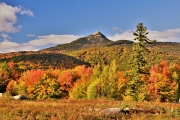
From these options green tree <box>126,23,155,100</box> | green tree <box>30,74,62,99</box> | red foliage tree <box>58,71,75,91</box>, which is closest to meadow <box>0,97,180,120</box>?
green tree <box>126,23,155,100</box>

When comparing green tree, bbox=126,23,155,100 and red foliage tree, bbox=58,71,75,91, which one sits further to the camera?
red foliage tree, bbox=58,71,75,91

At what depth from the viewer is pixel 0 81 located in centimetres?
10162

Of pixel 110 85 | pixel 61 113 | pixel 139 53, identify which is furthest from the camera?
pixel 110 85

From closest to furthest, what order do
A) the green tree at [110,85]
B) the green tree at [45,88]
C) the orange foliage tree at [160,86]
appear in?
the orange foliage tree at [160,86] → the green tree at [110,85] → the green tree at [45,88]

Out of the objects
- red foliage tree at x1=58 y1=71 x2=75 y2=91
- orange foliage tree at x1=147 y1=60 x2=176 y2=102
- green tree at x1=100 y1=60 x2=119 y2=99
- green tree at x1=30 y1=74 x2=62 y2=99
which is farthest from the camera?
red foliage tree at x1=58 y1=71 x2=75 y2=91

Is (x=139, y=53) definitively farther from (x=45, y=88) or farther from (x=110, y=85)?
(x=45, y=88)

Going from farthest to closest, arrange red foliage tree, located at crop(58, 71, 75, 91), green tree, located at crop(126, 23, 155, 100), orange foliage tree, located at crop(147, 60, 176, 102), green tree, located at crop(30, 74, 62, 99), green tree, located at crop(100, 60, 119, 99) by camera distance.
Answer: red foliage tree, located at crop(58, 71, 75, 91) → green tree, located at crop(30, 74, 62, 99) → green tree, located at crop(100, 60, 119, 99) → orange foliage tree, located at crop(147, 60, 176, 102) → green tree, located at crop(126, 23, 155, 100)

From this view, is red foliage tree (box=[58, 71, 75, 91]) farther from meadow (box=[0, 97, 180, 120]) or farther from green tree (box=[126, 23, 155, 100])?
meadow (box=[0, 97, 180, 120])

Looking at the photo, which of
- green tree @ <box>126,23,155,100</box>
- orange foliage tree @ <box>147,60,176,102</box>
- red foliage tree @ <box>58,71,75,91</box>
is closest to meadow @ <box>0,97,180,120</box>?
green tree @ <box>126,23,155,100</box>

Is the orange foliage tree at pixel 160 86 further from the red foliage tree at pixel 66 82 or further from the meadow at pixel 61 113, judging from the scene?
the meadow at pixel 61 113

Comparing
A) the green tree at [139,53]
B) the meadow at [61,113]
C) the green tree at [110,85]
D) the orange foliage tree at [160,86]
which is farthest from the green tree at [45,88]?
the meadow at [61,113]

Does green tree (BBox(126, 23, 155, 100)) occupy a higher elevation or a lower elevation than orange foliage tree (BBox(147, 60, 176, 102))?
higher

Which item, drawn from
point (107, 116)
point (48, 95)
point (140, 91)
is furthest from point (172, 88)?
point (107, 116)

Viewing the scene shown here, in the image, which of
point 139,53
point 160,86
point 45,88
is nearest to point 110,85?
point 160,86
